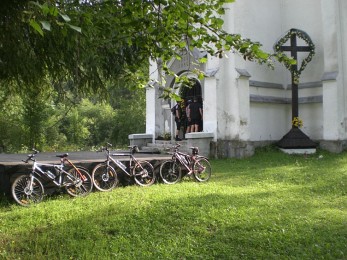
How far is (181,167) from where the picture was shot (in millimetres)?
10156

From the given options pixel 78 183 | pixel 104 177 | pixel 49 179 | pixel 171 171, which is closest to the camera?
pixel 49 179

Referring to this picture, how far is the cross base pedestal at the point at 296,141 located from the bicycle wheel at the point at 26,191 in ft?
34.7

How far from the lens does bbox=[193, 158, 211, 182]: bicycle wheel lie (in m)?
10.2

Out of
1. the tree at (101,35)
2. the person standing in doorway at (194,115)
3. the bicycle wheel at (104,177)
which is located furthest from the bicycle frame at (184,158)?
the person standing in doorway at (194,115)

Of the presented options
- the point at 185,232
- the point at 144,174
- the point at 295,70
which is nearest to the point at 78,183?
the point at 144,174

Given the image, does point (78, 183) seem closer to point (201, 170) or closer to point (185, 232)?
point (185, 232)

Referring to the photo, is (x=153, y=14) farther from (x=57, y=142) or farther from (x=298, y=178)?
(x=57, y=142)

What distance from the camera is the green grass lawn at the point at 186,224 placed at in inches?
187

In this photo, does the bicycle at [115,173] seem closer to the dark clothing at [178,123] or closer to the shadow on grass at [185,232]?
the shadow on grass at [185,232]

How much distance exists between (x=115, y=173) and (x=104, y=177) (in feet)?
0.96

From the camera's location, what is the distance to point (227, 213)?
6.22m

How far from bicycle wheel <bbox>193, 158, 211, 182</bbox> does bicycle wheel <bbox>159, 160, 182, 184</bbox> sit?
1.40ft

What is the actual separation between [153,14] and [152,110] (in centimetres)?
1386

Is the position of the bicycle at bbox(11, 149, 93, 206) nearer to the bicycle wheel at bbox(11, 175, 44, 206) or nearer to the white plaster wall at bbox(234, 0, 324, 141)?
the bicycle wheel at bbox(11, 175, 44, 206)
